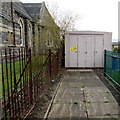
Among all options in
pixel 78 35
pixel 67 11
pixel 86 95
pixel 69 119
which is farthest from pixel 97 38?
pixel 69 119

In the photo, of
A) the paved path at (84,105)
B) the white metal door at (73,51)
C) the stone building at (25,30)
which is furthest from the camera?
the white metal door at (73,51)

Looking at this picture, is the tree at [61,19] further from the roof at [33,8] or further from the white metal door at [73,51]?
the roof at [33,8]

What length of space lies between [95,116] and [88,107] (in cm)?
56

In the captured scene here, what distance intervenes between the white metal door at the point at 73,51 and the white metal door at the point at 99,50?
5.36 feet

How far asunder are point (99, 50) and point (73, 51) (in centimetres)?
202

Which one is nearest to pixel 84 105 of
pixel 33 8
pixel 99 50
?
pixel 99 50

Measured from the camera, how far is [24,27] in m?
16.8

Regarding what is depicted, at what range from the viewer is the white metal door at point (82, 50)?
38.0 feet

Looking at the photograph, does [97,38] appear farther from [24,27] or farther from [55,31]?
[24,27]

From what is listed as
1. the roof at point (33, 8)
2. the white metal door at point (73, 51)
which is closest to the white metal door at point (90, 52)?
the white metal door at point (73, 51)

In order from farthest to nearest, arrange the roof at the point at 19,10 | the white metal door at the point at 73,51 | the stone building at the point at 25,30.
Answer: the roof at the point at 19,10 < the white metal door at the point at 73,51 < the stone building at the point at 25,30

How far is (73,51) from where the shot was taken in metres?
11.6

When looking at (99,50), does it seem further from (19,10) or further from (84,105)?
(19,10)

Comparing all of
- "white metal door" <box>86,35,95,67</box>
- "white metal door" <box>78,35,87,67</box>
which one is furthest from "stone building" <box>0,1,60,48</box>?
"white metal door" <box>86,35,95,67</box>
